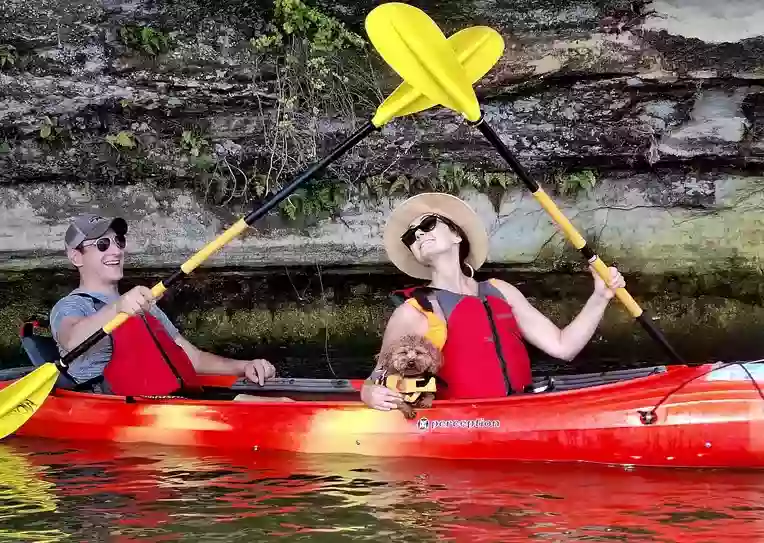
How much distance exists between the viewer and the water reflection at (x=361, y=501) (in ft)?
10.3

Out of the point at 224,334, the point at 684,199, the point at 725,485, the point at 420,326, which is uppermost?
the point at 684,199

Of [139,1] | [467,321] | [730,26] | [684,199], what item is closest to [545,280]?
[684,199]

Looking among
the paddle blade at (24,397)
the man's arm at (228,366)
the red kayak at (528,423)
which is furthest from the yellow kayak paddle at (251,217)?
the man's arm at (228,366)

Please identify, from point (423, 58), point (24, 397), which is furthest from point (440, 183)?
point (24, 397)

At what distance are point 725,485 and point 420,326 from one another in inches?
54.0

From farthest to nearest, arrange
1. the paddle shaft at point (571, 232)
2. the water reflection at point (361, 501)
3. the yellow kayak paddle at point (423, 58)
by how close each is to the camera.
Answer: the paddle shaft at point (571, 232), the yellow kayak paddle at point (423, 58), the water reflection at point (361, 501)

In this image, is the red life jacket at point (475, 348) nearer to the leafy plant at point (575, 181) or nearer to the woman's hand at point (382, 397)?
the woman's hand at point (382, 397)

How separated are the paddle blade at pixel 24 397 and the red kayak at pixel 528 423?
0.24 m

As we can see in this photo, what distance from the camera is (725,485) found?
11.8 ft

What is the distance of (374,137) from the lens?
21.0 ft

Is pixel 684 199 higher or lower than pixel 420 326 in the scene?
higher

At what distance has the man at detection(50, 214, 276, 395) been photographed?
4.81 metres

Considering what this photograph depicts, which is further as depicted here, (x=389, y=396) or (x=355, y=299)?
(x=355, y=299)

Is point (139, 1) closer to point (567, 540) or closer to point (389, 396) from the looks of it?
point (389, 396)
